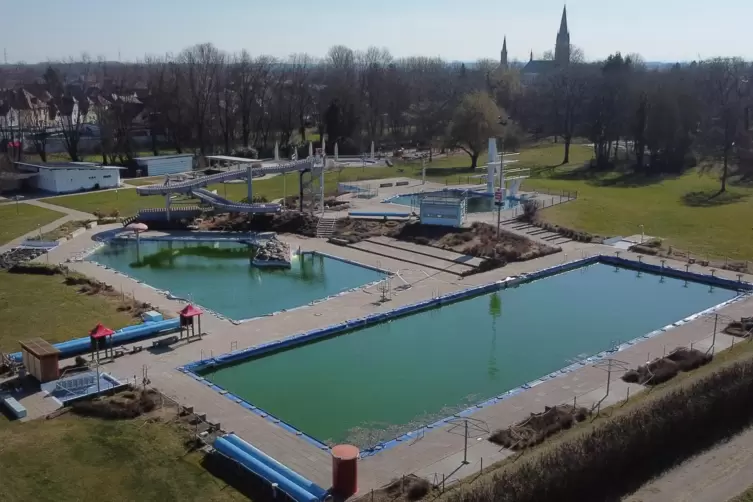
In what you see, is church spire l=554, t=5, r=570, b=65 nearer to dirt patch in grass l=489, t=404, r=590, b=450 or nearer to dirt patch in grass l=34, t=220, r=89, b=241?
dirt patch in grass l=34, t=220, r=89, b=241

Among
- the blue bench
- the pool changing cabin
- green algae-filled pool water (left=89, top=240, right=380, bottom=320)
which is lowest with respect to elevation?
the blue bench

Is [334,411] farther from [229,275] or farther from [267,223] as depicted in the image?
[267,223]

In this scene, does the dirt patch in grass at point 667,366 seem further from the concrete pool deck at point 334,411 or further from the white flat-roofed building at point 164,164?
the white flat-roofed building at point 164,164

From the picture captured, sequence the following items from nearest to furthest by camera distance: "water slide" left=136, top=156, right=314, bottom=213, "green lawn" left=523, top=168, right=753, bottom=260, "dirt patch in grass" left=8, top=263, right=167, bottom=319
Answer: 1. "dirt patch in grass" left=8, top=263, right=167, bottom=319
2. "green lawn" left=523, top=168, right=753, bottom=260
3. "water slide" left=136, top=156, right=314, bottom=213

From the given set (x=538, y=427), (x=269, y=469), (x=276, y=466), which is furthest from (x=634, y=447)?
(x=269, y=469)

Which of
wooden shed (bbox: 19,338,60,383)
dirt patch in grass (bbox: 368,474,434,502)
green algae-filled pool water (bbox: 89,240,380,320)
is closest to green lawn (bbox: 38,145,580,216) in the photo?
green algae-filled pool water (bbox: 89,240,380,320)

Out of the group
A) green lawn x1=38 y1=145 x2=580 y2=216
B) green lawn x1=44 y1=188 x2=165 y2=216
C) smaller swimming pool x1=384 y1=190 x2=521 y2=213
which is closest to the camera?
smaller swimming pool x1=384 y1=190 x2=521 y2=213

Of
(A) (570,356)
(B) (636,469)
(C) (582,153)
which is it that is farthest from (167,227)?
(C) (582,153)
